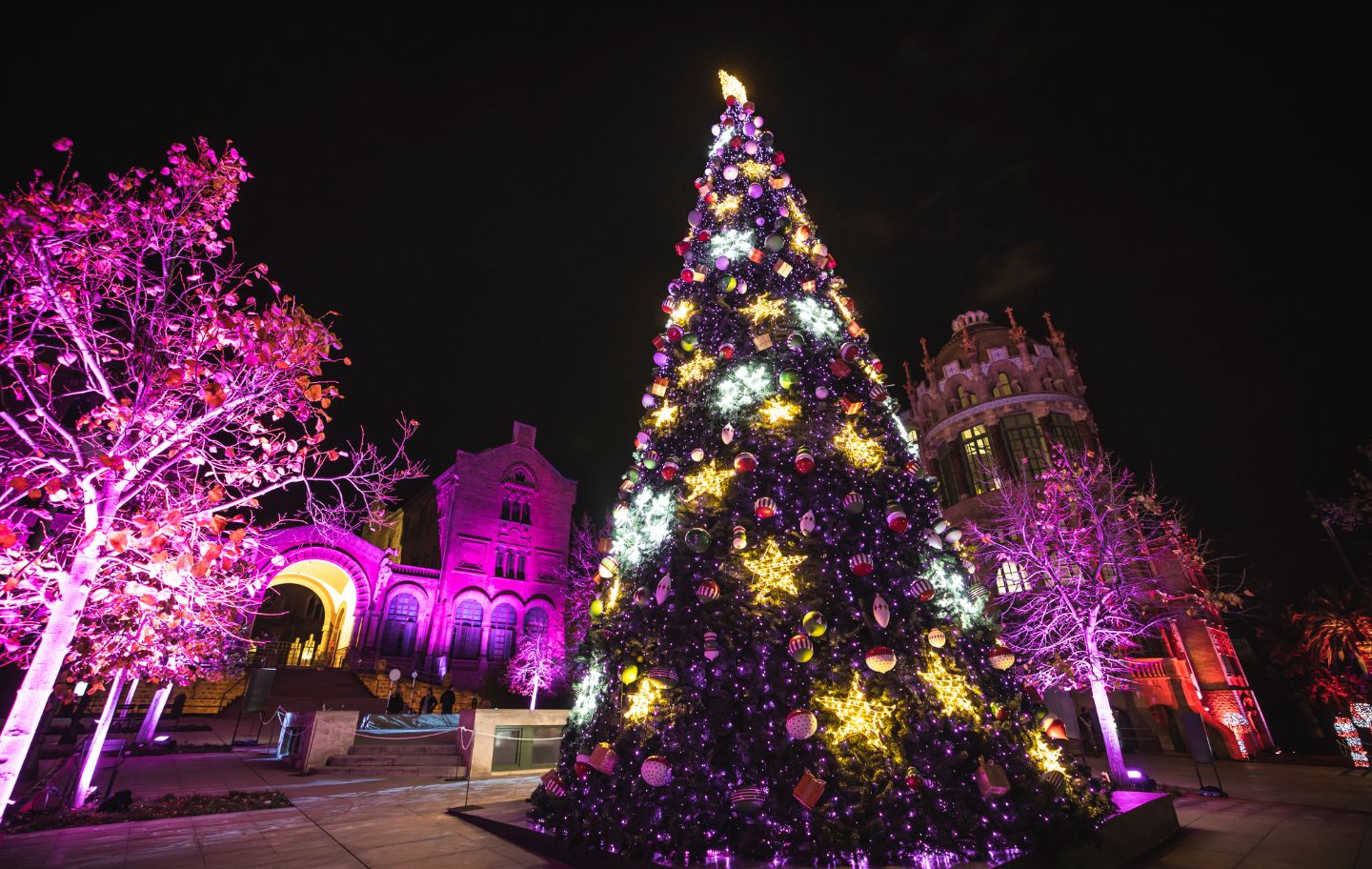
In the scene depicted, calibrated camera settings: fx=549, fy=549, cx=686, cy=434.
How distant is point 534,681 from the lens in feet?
77.6

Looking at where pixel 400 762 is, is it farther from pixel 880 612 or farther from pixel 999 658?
pixel 999 658

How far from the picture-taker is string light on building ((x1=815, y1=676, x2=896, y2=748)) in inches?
187

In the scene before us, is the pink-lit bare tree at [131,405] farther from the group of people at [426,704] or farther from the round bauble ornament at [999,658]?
the group of people at [426,704]

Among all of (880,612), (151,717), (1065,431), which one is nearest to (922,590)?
(880,612)

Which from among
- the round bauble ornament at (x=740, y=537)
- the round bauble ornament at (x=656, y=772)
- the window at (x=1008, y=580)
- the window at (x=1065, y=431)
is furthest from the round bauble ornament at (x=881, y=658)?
the window at (x=1065, y=431)

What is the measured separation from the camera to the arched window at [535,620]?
32.0m

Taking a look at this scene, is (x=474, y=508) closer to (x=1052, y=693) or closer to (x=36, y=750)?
(x=36, y=750)

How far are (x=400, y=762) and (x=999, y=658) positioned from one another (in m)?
12.3

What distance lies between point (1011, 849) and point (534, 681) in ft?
74.1

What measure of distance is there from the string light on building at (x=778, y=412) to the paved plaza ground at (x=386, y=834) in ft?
16.2

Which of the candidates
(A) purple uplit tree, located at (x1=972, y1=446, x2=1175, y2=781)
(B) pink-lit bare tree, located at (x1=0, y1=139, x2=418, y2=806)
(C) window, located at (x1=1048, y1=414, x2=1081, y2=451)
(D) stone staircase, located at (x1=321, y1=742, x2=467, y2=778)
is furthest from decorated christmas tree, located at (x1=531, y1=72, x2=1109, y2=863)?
(C) window, located at (x1=1048, y1=414, x2=1081, y2=451)

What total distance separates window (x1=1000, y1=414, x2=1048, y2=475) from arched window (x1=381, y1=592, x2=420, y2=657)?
1246 inches

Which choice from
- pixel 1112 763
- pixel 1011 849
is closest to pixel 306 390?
pixel 1011 849

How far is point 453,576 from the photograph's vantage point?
31094 millimetres
